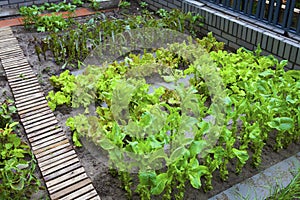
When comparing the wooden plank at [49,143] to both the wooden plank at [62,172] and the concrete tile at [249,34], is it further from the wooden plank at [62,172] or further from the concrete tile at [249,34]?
the concrete tile at [249,34]

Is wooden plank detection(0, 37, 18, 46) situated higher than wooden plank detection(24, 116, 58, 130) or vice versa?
wooden plank detection(0, 37, 18, 46)

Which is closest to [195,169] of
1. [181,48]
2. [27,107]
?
[27,107]

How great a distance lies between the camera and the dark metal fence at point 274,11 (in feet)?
14.2

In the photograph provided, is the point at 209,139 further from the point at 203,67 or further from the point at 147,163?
the point at 203,67

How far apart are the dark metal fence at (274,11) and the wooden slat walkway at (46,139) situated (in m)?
2.91

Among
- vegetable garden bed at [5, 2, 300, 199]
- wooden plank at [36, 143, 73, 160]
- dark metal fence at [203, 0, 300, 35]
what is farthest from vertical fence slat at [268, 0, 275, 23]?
wooden plank at [36, 143, 73, 160]

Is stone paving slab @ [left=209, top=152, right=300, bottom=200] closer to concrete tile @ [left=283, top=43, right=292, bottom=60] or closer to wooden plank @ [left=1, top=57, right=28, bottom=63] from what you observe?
concrete tile @ [left=283, top=43, right=292, bottom=60]

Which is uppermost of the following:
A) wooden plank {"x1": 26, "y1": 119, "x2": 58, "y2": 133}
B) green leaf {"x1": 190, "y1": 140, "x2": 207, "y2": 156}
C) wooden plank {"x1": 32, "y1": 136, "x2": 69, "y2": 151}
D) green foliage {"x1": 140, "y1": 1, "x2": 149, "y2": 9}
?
green leaf {"x1": 190, "y1": 140, "x2": 207, "y2": 156}

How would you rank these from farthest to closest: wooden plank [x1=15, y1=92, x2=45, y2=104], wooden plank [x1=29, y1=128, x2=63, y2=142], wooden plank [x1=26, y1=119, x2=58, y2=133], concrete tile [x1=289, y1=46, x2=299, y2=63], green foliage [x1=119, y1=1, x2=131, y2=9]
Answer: green foliage [x1=119, y1=1, x2=131, y2=9] < concrete tile [x1=289, y1=46, x2=299, y2=63] < wooden plank [x1=15, y1=92, x2=45, y2=104] < wooden plank [x1=26, y1=119, x2=58, y2=133] < wooden plank [x1=29, y1=128, x2=63, y2=142]

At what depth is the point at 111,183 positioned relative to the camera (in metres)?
2.78

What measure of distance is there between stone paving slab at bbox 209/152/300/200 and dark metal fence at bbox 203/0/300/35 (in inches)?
79.8

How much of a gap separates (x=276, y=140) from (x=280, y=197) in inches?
26.7

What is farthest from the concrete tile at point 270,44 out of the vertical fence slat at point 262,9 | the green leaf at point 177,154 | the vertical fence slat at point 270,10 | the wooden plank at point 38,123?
the wooden plank at point 38,123

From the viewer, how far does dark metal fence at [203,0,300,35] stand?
434 cm
